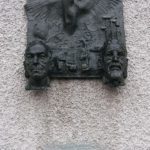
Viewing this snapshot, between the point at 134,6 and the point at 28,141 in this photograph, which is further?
the point at 134,6

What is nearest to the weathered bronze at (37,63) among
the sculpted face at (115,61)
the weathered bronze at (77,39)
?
Result: the weathered bronze at (77,39)

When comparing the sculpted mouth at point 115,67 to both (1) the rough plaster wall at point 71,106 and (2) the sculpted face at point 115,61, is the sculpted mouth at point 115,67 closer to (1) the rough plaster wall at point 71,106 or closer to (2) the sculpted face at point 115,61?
(2) the sculpted face at point 115,61

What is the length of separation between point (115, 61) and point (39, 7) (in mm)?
550

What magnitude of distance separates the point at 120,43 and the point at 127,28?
16cm

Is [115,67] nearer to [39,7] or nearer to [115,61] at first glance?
[115,61]

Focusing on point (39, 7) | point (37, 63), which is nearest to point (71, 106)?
point (37, 63)

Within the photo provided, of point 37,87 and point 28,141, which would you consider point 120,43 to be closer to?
point 37,87

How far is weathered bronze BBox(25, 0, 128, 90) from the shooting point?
2.90 meters

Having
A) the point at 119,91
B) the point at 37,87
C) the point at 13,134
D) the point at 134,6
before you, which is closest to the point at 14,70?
the point at 37,87

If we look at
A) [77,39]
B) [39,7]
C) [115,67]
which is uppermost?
[39,7]

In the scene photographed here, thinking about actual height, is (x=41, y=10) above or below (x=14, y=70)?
above

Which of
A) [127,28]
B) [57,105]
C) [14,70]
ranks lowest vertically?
[57,105]

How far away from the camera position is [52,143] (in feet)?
9.44

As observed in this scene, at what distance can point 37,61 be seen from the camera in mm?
2855
